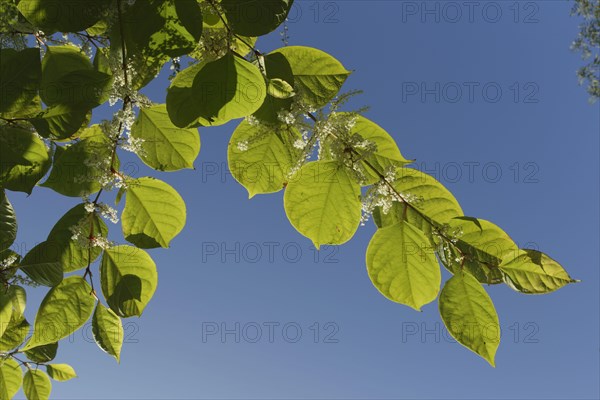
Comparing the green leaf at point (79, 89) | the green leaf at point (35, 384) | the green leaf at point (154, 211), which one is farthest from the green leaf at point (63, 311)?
the green leaf at point (35, 384)

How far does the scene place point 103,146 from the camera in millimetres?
1266

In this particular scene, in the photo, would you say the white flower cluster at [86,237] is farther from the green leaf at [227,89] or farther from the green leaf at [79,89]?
the green leaf at [227,89]

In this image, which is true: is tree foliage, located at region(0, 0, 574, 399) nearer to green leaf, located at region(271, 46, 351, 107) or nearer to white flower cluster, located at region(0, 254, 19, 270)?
green leaf, located at region(271, 46, 351, 107)

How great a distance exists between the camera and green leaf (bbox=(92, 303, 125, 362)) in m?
1.45

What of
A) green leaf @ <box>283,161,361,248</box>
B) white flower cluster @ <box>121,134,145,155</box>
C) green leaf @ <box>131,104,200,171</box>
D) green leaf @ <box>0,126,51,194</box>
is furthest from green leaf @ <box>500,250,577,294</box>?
green leaf @ <box>0,126,51,194</box>

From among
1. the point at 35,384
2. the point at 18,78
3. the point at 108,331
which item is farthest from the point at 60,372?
the point at 18,78

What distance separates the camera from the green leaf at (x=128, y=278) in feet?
4.38

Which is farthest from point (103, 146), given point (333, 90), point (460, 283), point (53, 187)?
point (460, 283)

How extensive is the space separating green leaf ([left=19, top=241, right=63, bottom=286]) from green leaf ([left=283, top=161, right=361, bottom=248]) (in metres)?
0.70

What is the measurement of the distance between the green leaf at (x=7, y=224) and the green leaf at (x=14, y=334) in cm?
44

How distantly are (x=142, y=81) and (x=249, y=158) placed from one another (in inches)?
A: 11.8

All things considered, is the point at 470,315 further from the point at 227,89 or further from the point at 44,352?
the point at 44,352

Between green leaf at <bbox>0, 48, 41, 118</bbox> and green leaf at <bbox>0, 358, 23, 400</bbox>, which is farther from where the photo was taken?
green leaf at <bbox>0, 358, 23, 400</bbox>

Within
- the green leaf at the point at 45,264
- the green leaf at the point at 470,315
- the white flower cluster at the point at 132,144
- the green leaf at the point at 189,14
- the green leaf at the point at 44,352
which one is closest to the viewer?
the green leaf at the point at 189,14
